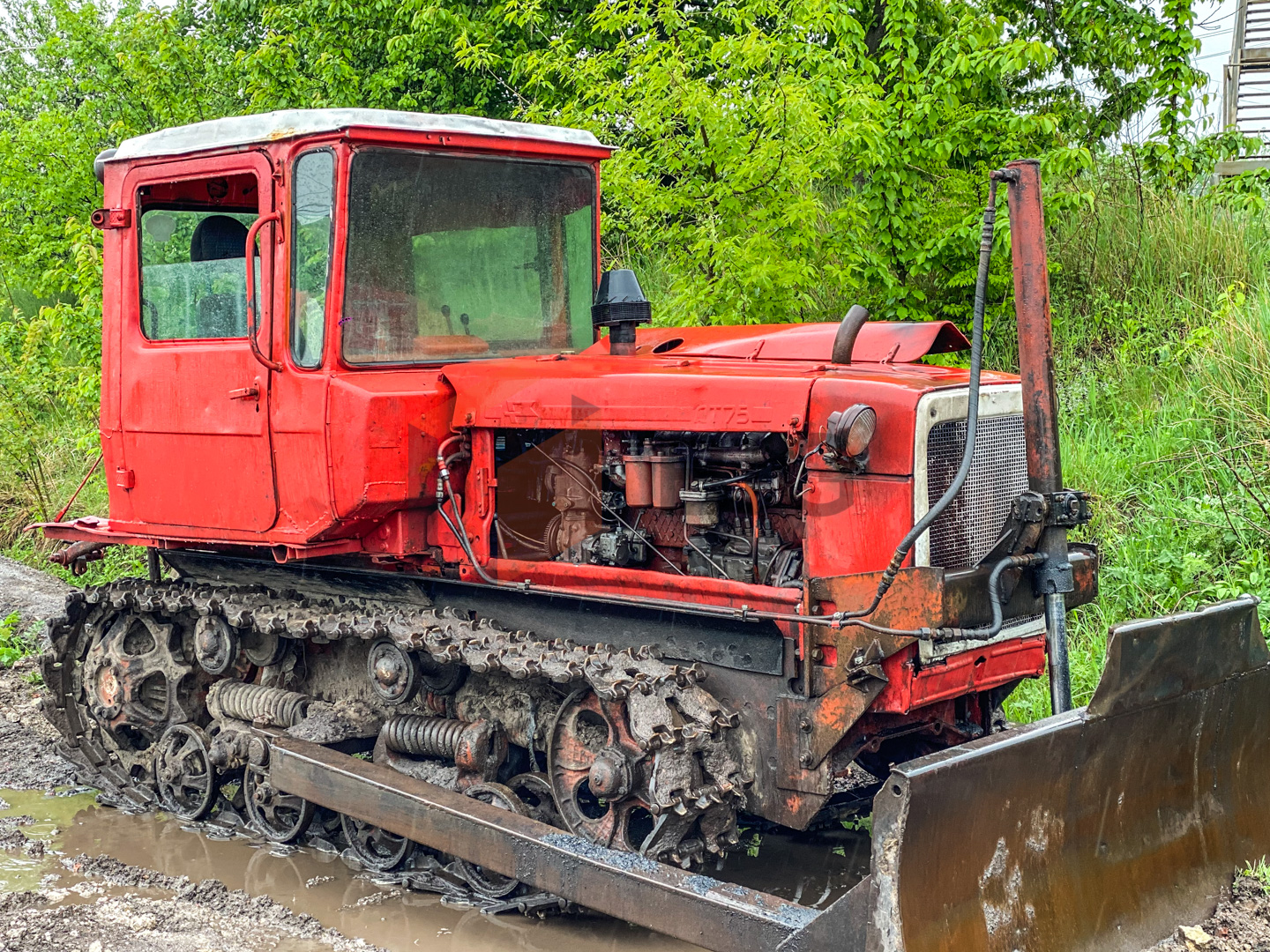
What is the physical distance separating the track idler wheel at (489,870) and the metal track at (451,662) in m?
0.45

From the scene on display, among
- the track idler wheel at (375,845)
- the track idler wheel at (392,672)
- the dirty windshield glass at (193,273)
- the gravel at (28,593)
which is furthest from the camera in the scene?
the gravel at (28,593)

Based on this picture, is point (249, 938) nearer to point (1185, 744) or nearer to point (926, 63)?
point (1185, 744)

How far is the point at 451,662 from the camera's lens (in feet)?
16.5

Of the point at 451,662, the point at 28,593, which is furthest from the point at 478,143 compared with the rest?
the point at 28,593

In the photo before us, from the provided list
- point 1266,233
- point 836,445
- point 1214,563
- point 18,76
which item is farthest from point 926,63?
point 18,76

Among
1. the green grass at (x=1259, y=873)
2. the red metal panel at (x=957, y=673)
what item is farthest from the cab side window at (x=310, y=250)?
the green grass at (x=1259, y=873)

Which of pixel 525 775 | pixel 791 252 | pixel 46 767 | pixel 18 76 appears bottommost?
pixel 46 767

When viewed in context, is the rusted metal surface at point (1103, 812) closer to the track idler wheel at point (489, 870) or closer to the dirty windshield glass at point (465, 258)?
the track idler wheel at point (489, 870)

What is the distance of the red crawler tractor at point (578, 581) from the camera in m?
4.07

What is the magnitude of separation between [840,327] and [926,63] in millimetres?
6166

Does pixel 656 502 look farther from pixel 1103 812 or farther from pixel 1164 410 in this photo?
pixel 1164 410

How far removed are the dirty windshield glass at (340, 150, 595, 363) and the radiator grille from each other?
2.14 metres

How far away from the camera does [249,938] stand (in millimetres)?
4797

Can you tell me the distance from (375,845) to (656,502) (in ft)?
6.62
